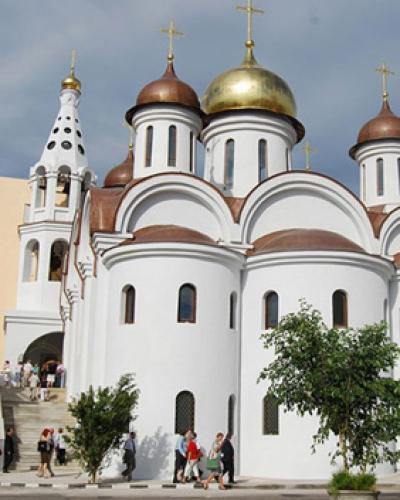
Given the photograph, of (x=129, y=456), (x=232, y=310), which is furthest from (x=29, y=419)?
(x=232, y=310)

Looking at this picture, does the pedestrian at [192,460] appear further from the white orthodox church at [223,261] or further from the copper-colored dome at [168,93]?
the copper-colored dome at [168,93]

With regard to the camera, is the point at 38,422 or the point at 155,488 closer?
the point at 155,488

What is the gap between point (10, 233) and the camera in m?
33.1

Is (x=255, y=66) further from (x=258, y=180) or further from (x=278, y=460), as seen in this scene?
(x=278, y=460)

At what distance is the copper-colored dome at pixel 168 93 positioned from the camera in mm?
22020

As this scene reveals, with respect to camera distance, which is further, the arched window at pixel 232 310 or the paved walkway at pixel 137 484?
the arched window at pixel 232 310

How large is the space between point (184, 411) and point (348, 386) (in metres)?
6.22

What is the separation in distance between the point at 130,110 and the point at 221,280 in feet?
23.8

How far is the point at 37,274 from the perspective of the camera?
28891mm

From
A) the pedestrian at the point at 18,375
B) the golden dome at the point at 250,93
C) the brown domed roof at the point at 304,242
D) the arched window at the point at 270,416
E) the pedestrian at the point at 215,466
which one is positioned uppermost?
the golden dome at the point at 250,93

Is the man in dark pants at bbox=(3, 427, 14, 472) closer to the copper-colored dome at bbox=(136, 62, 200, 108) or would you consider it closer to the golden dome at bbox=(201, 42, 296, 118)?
the copper-colored dome at bbox=(136, 62, 200, 108)

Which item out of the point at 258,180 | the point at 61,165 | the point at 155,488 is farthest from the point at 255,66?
the point at 155,488

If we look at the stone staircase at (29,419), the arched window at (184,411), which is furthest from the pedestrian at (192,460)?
the stone staircase at (29,419)

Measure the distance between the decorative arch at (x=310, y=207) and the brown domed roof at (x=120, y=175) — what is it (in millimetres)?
11336
